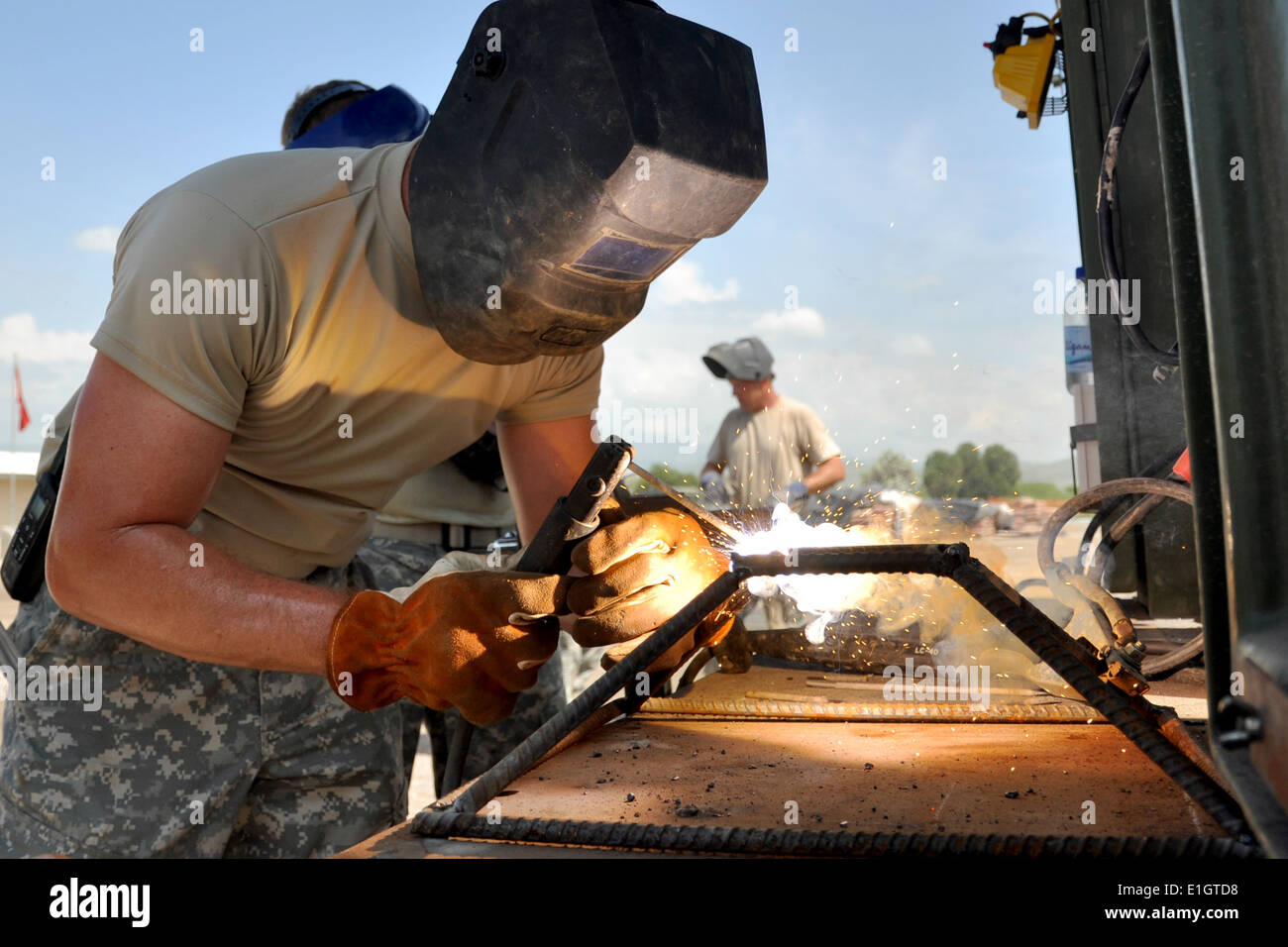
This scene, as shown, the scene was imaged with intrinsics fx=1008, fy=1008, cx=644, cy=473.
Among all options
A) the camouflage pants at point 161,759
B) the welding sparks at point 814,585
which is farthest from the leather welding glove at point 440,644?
the welding sparks at point 814,585

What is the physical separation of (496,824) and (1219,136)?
88 cm

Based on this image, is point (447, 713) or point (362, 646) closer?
point (362, 646)

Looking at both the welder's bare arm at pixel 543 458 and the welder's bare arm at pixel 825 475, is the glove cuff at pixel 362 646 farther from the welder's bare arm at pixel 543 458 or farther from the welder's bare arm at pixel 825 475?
the welder's bare arm at pixel 825 475

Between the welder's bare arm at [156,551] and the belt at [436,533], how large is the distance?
1349mm

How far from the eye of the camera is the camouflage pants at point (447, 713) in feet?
8.20

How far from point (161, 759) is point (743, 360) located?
411 cm

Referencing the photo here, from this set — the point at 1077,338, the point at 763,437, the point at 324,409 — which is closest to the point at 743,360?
the point at 763,437

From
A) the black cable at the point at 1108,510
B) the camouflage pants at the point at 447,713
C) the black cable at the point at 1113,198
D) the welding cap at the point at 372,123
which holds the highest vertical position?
the welding cap at the point at 372,123

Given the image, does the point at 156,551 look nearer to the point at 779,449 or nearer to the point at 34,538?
the point at 34,538

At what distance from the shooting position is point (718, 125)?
3.94ft

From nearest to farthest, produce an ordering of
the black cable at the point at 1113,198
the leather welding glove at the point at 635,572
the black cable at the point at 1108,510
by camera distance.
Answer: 1. the leather welding glove at the point at 635,572
2. the black cable at the point at 1113,198
3. the black cable at the point at 1108,510

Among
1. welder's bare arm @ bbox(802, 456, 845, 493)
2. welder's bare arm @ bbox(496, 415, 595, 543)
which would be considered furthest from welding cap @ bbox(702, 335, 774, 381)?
welder's bare arm @ bbox(496, 415, 595, 543)

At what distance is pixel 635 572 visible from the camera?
5.14 ft
